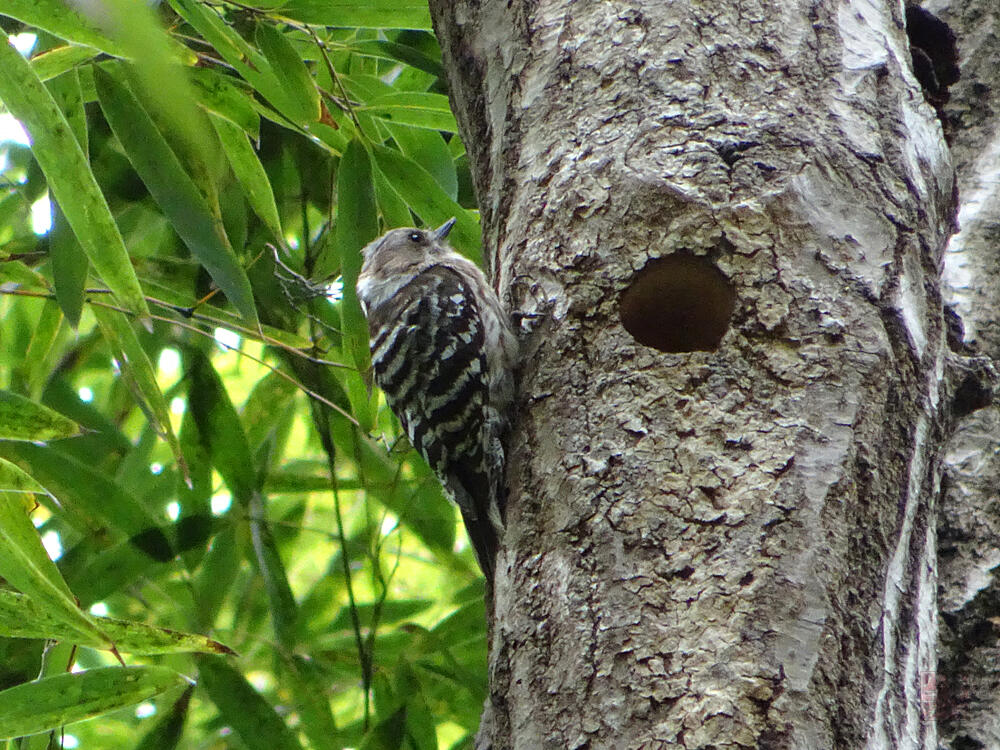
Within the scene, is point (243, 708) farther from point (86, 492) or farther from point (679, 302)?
point (679, 302)

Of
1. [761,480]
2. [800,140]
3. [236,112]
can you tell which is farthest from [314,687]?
[800,140]

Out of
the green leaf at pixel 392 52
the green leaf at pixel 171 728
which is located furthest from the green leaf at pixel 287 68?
the green leaf at pixel 171 728

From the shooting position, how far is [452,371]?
9.05 ft

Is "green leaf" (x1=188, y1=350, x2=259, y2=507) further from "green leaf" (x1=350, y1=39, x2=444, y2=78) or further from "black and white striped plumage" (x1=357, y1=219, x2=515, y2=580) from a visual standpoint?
"green leaf" (x1=350, y1=39, x2=444, y2=78)

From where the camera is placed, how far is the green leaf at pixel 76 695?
2365mm

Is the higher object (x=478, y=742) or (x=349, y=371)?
(x=349, y=371)

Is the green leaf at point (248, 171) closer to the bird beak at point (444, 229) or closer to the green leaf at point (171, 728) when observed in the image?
the bird beak at point (444, 229)

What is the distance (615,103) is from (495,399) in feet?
2.15

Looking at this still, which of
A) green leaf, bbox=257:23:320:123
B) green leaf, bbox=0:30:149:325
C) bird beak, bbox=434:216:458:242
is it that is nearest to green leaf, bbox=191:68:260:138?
green leaf, bbox=257:23:320:123

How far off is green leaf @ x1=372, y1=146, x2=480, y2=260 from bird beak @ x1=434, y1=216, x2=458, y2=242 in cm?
2

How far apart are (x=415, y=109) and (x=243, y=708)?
1560mm

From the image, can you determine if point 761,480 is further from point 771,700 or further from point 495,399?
point 495,399

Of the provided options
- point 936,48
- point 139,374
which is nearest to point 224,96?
point 139,374

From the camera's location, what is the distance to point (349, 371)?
2998mm
